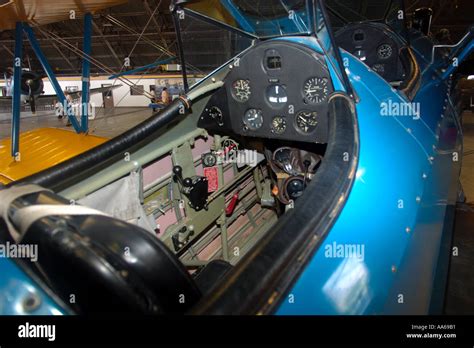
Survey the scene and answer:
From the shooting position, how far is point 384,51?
3.11 m

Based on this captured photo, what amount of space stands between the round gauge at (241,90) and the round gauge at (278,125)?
0.23 meters

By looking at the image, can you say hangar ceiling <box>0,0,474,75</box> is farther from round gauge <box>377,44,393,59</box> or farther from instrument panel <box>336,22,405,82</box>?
round gauge <box>377,44,393,59</box>

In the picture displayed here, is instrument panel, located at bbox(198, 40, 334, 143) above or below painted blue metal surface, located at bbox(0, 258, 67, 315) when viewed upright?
above

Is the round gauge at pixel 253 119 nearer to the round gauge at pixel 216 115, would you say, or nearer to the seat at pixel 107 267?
the round gauge at pixel 216 115

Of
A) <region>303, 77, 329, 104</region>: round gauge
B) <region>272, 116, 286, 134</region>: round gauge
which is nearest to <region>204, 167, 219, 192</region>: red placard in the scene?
<region>272, 116, 286, 134</region>: round gauge

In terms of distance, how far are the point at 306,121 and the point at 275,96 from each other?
0.25 metres

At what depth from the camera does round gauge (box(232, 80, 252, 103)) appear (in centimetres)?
198

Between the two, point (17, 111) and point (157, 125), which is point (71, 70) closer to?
point (17, 111)

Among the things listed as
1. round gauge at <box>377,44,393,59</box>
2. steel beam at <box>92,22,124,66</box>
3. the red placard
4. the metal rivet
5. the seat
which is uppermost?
steel beam at <box>92,22,124,66</box>

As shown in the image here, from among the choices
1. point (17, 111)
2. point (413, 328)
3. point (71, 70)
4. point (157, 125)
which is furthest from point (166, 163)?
point (71, 70)

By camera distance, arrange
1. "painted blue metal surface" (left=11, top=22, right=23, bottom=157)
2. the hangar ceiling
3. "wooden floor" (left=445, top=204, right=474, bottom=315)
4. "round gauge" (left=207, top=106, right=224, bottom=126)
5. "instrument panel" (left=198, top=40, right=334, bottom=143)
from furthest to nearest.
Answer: the hangar ceiling, "painted blue metal surface" (left=11, top=22, right=23, bottom=157), "round gauge" (left=207, top=106, right=224, bottom=126), "instrument panel" (left=198, top=40, right=334, bottom=143), "wooden floor" (left=445, top=204, right=474, bottom=315)

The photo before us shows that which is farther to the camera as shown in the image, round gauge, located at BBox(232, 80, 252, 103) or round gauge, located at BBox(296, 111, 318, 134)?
round gauge, located at BBox(232, 80, 252, 103)

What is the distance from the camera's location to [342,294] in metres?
0.79

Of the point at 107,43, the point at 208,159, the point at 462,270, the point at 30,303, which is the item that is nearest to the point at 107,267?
the point at 30,303
